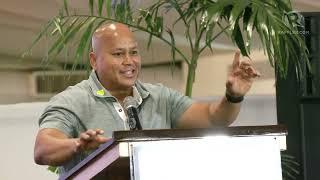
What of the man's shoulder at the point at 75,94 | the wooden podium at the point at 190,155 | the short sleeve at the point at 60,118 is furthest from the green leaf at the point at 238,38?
the wooden podium at the point at 190,155

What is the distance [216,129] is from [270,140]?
4.8 inches

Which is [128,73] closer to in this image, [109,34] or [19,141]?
[109,34]

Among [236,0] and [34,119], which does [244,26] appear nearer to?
[236,0]

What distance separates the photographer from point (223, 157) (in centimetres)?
109

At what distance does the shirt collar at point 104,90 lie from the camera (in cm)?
162

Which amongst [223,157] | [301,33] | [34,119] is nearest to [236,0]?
[301,33]

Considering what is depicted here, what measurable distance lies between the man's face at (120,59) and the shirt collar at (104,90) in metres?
0.04

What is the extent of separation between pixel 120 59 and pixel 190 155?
0.60 m

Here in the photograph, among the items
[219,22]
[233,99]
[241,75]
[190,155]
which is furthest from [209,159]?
[219,22]

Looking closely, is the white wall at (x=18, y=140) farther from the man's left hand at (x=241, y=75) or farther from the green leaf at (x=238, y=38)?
the man's left hand at (x=241, y=75)

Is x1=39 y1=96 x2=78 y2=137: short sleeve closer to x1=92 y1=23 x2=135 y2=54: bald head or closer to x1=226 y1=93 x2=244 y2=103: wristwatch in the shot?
x1=92 y1=23 x2=135 y2=54: bald head

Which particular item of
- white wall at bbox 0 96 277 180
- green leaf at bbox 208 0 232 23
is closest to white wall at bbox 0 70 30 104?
white wall at bbox 0 96 277 180

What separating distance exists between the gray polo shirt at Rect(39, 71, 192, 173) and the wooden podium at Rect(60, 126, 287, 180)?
37 cm

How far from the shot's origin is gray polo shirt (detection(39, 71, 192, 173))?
1.50m
